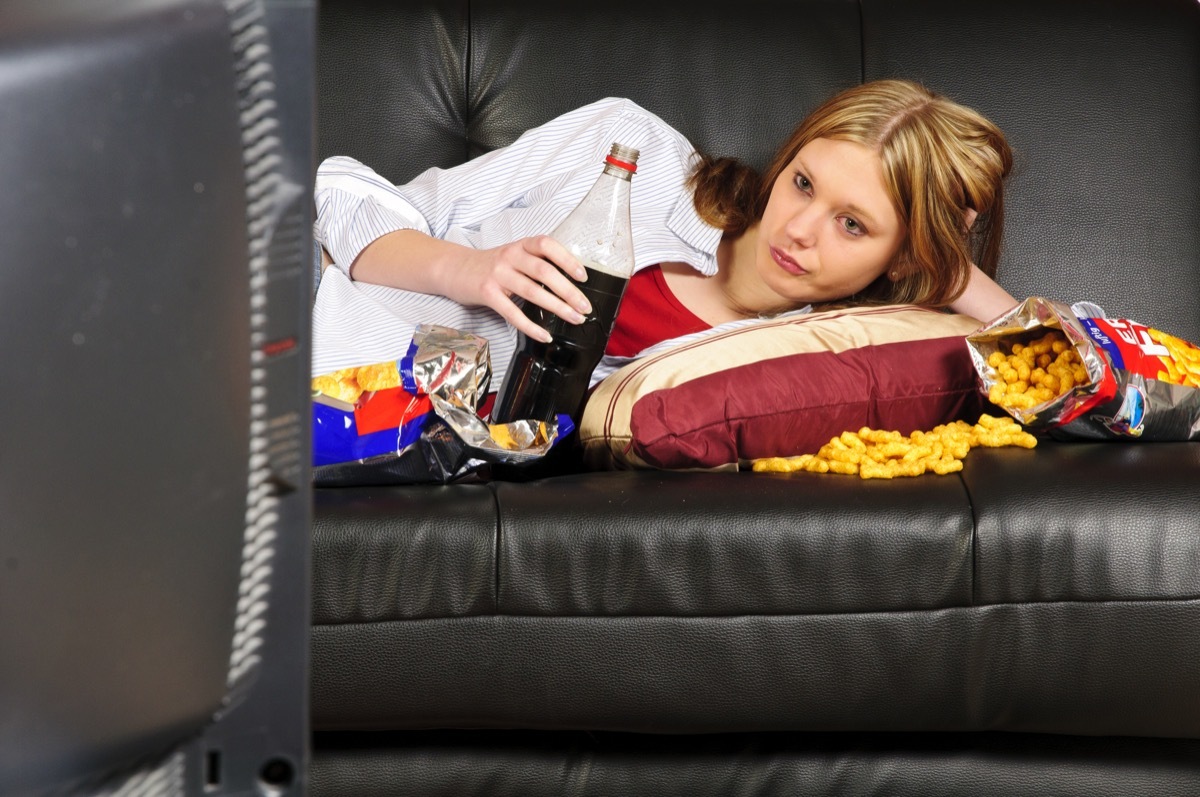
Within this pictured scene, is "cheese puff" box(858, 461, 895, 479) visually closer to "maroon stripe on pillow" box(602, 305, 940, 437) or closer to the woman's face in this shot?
"maroon stripe on pillow" box(602, 305, 940, 437)

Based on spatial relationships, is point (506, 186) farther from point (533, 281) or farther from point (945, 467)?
point (945, 467)

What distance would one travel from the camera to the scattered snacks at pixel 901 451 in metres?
1.22

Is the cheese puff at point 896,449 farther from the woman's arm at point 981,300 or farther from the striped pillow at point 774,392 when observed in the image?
the woman's arm at point 981,300

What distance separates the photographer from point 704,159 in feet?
5.49

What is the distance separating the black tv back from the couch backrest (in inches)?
60.1

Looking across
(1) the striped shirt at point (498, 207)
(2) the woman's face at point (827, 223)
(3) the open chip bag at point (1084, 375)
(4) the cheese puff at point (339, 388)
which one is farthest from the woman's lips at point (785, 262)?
(4) the cheese puff at point (339, 388)

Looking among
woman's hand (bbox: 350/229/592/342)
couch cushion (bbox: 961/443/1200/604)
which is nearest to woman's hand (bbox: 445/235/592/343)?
woman's hand (bbox: 350/229/592/342)

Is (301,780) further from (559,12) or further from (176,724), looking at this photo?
(559,12)

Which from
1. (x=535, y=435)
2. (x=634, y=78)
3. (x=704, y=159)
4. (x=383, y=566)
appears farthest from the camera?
(x=634, y=78)

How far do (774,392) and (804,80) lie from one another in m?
0.74

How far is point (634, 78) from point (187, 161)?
5.15 feet

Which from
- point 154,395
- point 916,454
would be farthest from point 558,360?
point 154,395

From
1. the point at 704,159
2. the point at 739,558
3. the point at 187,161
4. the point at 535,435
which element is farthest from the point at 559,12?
the point at 187,161

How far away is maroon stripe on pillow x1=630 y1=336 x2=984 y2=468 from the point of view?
4.09 feet
